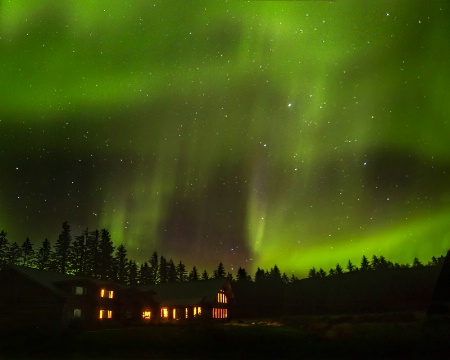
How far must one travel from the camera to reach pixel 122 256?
113 metres

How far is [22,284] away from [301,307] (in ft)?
163

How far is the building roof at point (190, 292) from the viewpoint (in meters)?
63.7

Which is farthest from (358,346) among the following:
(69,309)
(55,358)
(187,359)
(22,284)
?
(22,284)

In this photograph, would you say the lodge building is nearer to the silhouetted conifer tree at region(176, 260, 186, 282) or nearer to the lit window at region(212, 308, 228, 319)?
the lit window at region(212, 308, 228, 319)

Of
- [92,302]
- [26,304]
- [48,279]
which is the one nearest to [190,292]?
[92,302]

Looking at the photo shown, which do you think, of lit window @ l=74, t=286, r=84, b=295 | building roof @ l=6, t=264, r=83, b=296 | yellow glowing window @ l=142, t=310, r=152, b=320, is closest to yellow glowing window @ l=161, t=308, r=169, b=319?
yellow glowing window @ l=142, t=310, r=152, b=320

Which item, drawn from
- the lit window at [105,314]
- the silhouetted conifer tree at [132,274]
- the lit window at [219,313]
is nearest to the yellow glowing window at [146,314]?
the lit window at [105,314]

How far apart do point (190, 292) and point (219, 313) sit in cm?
575

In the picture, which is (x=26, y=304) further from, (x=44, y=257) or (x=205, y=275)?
(x=205, y=275)

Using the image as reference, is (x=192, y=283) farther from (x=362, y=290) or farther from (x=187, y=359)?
(x=187, y=359)

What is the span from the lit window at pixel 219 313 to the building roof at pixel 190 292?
2.45m

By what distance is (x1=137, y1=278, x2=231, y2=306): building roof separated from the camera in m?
63.7

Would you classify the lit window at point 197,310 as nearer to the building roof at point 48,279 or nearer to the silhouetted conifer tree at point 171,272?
the building roof at point 48,279

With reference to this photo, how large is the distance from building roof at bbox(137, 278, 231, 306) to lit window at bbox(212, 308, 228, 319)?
245 cm
